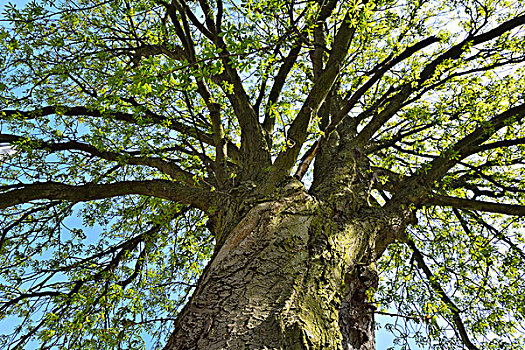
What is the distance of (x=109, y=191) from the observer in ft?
13.7

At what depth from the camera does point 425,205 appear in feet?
15.6

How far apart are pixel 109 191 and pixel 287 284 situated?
2.84 m

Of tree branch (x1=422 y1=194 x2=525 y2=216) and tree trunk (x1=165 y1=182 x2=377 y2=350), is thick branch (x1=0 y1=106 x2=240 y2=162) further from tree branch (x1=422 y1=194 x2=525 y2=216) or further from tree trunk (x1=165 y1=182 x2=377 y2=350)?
tree branch (x1=422 y1=194 x2=525 y2=216)

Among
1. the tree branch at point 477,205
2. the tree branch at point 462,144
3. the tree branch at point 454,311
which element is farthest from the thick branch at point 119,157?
the tree branch at point 454,311

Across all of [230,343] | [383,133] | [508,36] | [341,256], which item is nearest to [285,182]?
[341,256]

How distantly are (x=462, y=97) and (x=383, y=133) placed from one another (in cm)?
161

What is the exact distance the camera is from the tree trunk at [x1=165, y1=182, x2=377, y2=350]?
1926 millimetres

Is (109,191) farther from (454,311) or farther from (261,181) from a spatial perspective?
(454,311)

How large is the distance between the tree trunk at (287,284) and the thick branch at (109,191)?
119 centimetres

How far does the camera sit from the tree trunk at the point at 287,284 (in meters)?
1.93

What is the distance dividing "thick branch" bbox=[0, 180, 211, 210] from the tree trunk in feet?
3.90

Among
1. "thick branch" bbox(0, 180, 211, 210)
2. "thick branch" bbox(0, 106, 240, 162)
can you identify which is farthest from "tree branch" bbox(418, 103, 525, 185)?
"thick branch" bbox(0, 180, 211, 210)

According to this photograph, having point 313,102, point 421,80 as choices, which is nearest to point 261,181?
point 313,102

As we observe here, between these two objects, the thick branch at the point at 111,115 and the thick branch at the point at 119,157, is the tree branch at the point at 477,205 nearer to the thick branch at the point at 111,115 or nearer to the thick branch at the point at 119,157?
the thick branch at the point at 111,115
